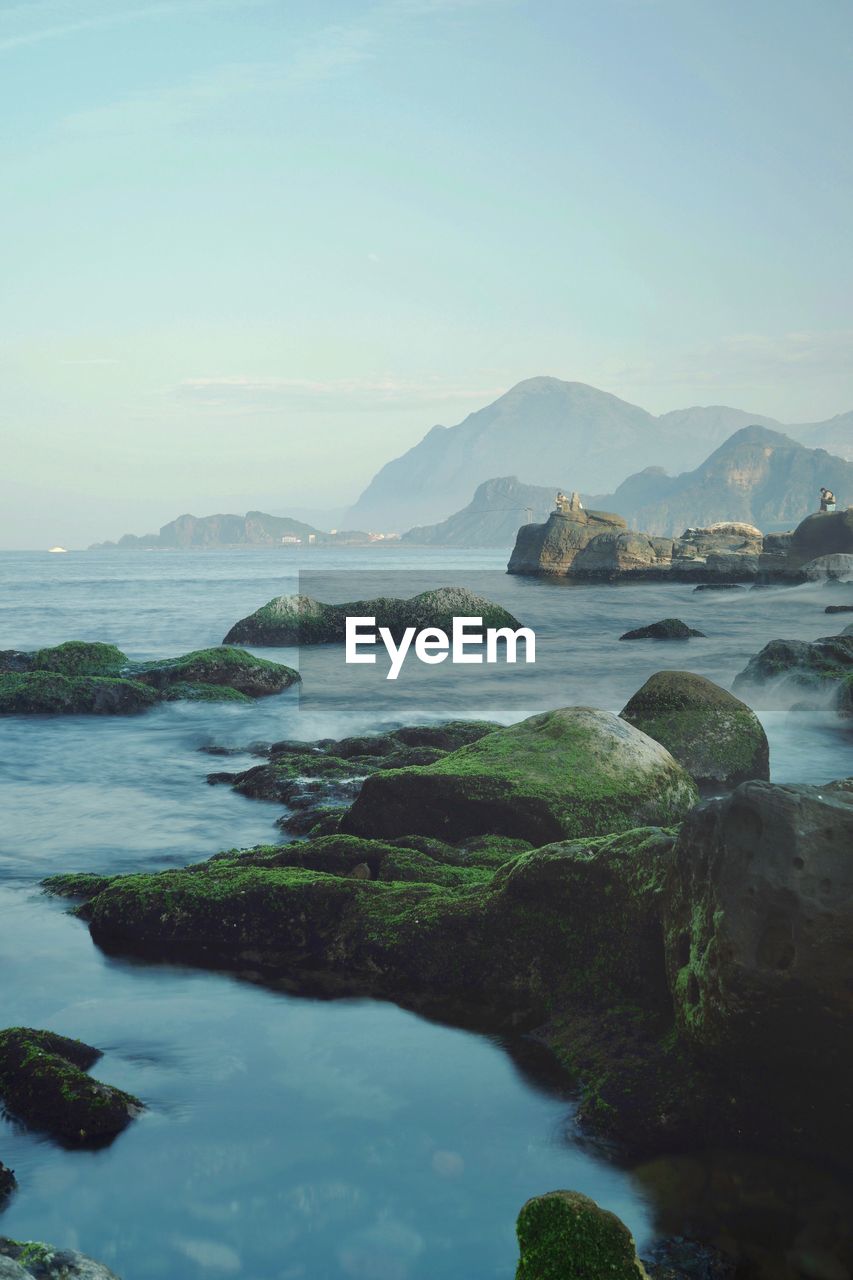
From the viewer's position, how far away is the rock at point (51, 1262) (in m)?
3.41

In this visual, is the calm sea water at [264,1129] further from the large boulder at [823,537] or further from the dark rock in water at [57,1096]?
the large boulder at [823,537]

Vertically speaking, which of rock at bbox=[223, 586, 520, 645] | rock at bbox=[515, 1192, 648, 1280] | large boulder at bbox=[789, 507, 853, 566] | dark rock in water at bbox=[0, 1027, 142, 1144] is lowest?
dark rock in water at bbox=[0, 1027, 142, 1144]

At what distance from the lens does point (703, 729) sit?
11.4m

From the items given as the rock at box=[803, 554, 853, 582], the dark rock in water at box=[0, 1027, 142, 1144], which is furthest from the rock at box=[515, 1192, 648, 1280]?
the rock at box=[803, 554, 853, 582]

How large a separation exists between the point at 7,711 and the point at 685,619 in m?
30.7

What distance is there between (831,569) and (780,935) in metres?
58.4

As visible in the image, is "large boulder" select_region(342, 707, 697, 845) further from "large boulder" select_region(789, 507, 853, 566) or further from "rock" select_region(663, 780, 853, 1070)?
"large boulder" select_region(789, 507, 853, 566)

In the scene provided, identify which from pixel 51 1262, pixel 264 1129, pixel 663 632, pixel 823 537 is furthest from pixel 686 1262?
pixel 823 537

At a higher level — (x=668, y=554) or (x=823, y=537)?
(x=823, y=537)

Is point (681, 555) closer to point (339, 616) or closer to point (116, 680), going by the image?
point (339, 616)

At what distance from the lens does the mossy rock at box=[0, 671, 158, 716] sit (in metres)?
17.2

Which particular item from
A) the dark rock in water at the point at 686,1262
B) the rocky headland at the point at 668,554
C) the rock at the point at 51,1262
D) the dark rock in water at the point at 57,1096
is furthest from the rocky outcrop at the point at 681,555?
the rock at the point at 51,1262

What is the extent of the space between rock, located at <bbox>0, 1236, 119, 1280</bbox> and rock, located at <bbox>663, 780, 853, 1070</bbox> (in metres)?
Result: 2.66

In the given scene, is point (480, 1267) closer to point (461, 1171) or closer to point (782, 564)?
point (461, 1171)
